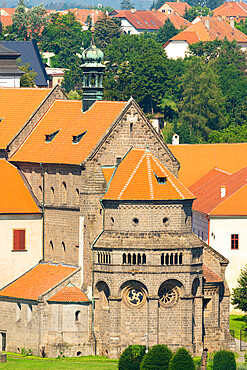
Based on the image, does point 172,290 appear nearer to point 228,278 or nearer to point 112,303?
point 112,303

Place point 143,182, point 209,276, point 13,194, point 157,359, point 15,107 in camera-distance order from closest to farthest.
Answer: point 157,359
point 143,182
point 209,276
point 13,194
point 15,107

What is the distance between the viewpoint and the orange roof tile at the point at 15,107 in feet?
414

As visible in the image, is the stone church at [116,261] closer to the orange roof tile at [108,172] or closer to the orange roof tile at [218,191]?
the orange roof tile at [108,172]

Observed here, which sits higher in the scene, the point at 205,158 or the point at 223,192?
the point at 205,158

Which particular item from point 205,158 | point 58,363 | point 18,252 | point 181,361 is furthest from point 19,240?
point 205,158

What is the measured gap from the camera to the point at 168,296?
4429 inches

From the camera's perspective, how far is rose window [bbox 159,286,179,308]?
112312mm

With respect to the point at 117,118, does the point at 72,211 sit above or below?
below

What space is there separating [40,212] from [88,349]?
13.3 meters

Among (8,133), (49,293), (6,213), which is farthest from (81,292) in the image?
(8,133)

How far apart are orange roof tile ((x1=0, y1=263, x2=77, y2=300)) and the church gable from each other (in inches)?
372

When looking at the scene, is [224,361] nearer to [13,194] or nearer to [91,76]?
[13,194]

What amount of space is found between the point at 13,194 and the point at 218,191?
3279cm

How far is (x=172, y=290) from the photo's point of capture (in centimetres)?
11250
